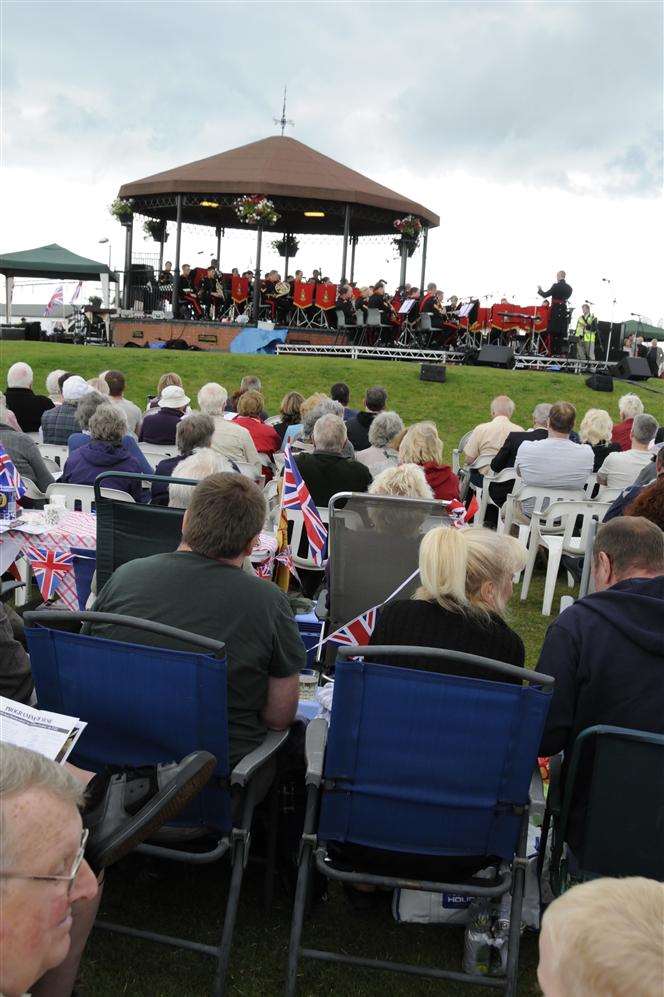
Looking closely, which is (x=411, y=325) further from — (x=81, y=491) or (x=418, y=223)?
(x=81, y=491)

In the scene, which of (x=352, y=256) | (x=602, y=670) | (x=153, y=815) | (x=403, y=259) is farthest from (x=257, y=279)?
(x=153, y=815)

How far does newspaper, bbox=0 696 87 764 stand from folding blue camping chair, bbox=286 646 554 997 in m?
0.61

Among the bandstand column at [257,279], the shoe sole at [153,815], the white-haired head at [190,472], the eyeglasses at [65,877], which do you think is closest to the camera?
the eyeglasses at [65,877]

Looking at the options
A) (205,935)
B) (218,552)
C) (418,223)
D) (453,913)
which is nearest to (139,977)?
(205,935)

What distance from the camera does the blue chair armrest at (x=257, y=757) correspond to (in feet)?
7.66

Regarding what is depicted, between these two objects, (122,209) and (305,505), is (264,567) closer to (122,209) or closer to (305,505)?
(305,505)

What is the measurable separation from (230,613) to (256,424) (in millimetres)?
4879

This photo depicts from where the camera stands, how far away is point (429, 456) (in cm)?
584

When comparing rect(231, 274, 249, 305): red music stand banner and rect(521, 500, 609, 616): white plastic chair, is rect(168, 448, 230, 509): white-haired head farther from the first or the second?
rect(231, 274, 249, 305): red music stand banner

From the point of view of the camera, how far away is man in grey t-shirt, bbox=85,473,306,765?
2543 mm

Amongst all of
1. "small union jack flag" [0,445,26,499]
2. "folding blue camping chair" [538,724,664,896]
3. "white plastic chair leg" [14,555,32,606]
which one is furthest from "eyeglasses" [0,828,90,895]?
"white plastic chair leg" [14,555,32,606]

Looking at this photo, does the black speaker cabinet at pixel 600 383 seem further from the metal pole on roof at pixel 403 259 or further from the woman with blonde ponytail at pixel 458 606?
the woman with blonde ponytail at pixel 458 606

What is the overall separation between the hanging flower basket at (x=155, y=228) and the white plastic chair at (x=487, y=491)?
18236 millimetres

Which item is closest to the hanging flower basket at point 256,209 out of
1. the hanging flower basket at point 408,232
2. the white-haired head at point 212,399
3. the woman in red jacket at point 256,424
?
the hanging flower basket at point 408,232
